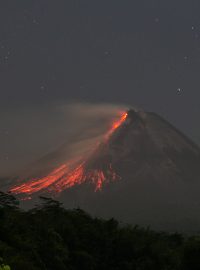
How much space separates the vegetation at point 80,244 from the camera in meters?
33.5

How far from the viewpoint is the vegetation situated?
110 ft

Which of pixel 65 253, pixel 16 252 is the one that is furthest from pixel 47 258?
pixel 16 252

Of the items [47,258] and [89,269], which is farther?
[89,269]

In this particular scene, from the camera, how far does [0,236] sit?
1185 inches

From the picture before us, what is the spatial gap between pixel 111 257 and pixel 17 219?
366 inches

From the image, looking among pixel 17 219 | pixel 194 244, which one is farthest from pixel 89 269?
pixel 194 244

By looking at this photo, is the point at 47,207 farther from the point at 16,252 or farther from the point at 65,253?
the point at 16,252

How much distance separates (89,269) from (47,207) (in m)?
13.3

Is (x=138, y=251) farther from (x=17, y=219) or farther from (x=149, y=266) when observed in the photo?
(x=17, y=219)

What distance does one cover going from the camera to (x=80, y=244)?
44750mm

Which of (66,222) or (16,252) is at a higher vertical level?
(66,222)

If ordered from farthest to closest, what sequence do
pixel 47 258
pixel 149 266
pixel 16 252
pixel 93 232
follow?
pixel 93 232 → pixel 149 266 → pixel 47 258 → pixel 16 252

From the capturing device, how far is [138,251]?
155ft

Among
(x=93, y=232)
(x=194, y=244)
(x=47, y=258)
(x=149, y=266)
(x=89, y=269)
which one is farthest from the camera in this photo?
(x=93, y=232)
